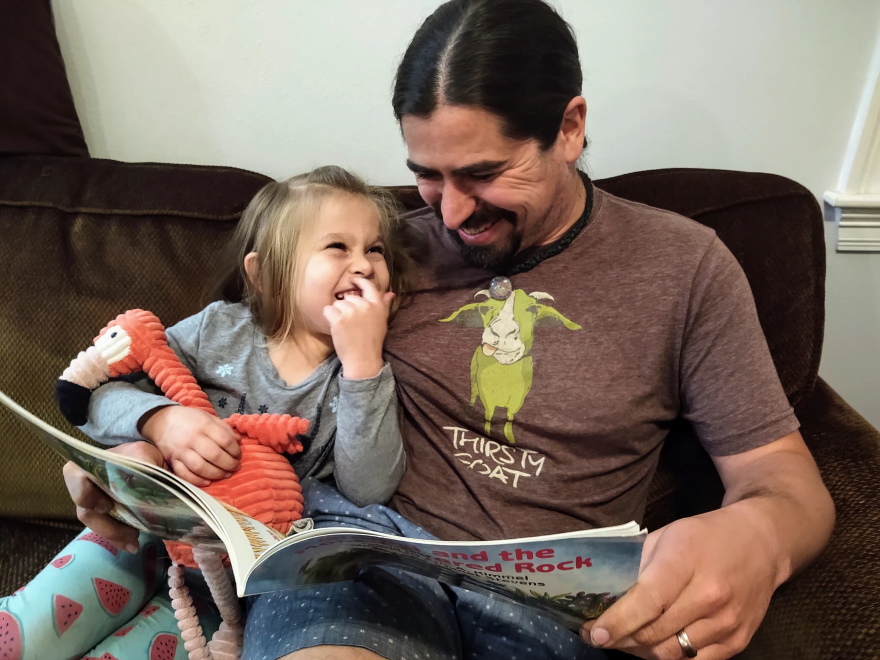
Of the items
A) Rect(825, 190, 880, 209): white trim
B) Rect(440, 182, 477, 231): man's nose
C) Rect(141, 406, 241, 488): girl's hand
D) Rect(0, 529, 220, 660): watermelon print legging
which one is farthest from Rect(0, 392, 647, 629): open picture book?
Rect(825, 190, 880, 209): white trim

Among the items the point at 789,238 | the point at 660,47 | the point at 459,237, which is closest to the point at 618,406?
the point at 459,237

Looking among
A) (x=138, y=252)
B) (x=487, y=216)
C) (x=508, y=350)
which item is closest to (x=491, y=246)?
(x=487, y=216)

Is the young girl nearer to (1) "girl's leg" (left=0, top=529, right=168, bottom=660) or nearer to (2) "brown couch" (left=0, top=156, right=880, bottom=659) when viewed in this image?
(1) "girl's leg" (left=0, top=529, right=168, bottom=660)

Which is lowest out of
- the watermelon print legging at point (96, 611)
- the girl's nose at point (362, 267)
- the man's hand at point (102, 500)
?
the watermelon print legging at point (96, 611)

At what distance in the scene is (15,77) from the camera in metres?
1.18

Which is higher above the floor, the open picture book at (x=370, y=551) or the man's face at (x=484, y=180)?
the man's face at (x=484, y=180)

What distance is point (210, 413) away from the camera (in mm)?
896

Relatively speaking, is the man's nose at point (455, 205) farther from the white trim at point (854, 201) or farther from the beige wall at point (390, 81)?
the white trim at point (854, 201)

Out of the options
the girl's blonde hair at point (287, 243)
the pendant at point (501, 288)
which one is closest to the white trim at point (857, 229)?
the pendant at point (501, 288)

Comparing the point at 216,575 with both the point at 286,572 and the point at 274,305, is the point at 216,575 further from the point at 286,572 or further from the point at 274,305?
the point at 274,305

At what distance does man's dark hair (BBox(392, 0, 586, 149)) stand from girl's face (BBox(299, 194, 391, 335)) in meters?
0.19

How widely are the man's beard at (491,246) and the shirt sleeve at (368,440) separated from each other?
0.73ft

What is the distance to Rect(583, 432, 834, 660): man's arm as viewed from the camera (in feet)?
1.94

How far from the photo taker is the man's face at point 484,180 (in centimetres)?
82
